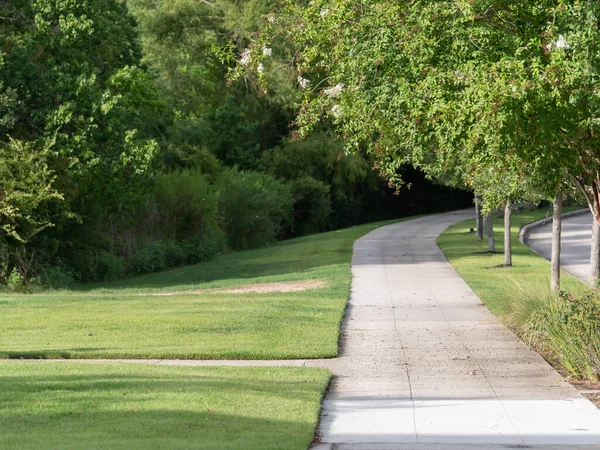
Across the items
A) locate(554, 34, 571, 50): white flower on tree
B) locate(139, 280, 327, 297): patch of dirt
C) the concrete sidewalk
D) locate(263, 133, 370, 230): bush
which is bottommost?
the concrete sidewalk

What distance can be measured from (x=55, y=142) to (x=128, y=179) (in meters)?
2.69

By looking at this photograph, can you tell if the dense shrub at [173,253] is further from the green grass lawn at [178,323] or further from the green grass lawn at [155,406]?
the green grass lawn at [155,406]

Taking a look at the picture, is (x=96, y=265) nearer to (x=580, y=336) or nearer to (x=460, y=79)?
(x=580, y=336)

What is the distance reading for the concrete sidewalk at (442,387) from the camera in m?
8.66

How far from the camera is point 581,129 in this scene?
440 inches

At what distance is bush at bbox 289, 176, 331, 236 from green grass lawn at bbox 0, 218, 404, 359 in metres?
25.9

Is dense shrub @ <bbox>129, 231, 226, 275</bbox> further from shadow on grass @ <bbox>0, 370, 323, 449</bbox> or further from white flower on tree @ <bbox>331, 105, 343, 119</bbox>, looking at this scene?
shadow on grass @ <bbox>0, 370, 323, 449</bbox>

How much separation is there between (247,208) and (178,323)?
28.3m

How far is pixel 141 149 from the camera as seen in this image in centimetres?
2800

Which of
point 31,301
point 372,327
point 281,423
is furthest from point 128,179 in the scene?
point 281,423

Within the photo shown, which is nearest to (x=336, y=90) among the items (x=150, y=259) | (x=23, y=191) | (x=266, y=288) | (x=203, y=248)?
(x=266, y=288)

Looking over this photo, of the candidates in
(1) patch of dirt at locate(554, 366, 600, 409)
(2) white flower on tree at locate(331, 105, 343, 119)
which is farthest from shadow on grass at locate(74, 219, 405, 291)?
(1) patch of dirt at locate(554, 366, 600, 409)

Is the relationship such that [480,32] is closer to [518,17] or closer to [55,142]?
[518,17]

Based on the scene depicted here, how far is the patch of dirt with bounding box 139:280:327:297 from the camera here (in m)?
23.9
